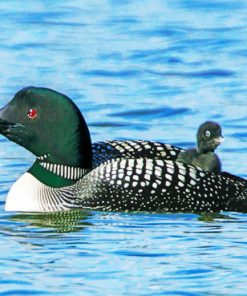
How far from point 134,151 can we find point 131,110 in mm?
3561

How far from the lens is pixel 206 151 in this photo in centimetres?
1375

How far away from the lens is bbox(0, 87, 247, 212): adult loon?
13.4 metres

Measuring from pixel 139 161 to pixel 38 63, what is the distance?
247 inches

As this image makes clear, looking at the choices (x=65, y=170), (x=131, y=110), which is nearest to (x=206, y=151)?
(x=65, y=170)

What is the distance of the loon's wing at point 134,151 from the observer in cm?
1385

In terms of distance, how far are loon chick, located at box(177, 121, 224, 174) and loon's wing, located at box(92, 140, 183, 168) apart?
0.12m

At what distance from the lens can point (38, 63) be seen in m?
19.6

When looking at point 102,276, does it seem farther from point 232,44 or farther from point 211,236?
point 232,44

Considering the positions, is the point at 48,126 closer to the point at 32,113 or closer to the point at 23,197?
the point at 32,113

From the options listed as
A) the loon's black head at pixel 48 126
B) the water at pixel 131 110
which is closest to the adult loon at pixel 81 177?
the loon's black head at pixel 48 126

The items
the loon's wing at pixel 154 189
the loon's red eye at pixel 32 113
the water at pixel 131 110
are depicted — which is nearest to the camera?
the water at pixel 131 110

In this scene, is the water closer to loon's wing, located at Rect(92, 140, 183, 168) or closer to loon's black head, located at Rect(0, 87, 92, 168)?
loon's black head, located at Rect(0, 87, 92, 168)

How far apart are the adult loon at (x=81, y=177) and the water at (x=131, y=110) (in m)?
0.12

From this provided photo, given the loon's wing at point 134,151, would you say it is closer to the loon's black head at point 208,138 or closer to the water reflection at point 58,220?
the loon's black head at point 208,138
